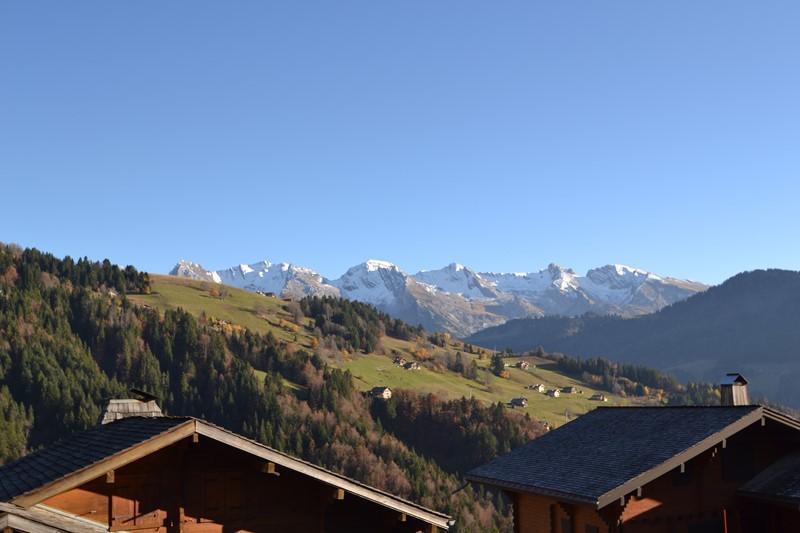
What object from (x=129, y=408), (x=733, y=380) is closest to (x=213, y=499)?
(x=129, y=408)

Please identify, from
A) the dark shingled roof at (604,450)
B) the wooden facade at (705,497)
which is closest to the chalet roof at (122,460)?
the dark shingled roof at (604,450)

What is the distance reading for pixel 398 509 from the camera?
2116 centimetres

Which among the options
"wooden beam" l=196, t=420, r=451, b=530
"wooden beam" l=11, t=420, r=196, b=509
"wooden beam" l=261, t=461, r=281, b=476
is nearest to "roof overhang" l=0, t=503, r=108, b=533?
"wooden beam" l=11, t=420, r=196, b=509

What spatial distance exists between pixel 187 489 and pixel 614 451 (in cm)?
1671

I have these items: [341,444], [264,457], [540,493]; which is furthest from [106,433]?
[341,444]

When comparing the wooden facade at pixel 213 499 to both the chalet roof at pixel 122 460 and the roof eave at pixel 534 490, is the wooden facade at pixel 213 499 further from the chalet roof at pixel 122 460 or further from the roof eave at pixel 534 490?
the roof eave at pixel 534 490

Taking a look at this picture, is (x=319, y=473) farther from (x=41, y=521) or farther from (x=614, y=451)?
(x=614, y=451)

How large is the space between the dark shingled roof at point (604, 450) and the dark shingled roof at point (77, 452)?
46.3 ft

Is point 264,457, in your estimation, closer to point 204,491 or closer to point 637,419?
point 204,491

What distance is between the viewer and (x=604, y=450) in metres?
31.3

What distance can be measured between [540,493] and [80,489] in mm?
16835

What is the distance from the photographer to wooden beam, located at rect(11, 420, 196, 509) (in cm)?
1724

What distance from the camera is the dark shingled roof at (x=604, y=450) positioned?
92.8 ft

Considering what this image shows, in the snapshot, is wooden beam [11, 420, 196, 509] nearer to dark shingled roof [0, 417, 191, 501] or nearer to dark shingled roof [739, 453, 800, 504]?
dark shingled roof [0, 417, 191, 501]
